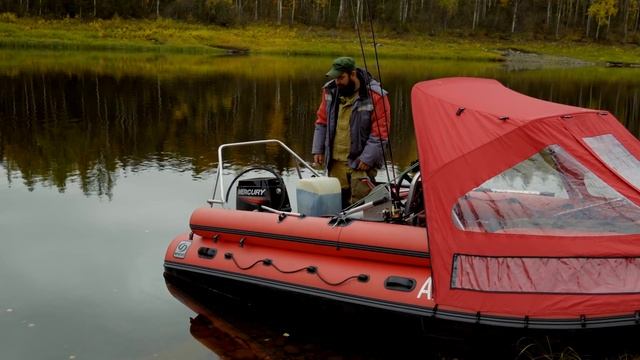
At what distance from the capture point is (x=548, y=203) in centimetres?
533

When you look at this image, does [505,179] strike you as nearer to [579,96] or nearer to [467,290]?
[467,290]

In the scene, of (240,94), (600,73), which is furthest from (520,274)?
(600,73)

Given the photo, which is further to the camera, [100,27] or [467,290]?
[100,27]

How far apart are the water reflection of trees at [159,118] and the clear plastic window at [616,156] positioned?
7.87 m

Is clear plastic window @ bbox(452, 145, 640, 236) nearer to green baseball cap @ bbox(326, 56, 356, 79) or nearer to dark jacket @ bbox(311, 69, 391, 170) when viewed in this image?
dark jacket @ bbox(311, 69, 391, 170)

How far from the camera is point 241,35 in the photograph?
51.4 m

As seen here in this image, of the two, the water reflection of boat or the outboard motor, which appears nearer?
the water reflection of boat

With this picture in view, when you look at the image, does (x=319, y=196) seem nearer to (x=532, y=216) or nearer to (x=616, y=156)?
(x=532, y=216)

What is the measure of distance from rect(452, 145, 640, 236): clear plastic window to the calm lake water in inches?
47.9

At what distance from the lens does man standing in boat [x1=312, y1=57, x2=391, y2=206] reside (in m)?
6.98

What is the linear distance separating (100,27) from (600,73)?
1297 inches

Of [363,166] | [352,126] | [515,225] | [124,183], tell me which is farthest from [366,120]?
[124,183]

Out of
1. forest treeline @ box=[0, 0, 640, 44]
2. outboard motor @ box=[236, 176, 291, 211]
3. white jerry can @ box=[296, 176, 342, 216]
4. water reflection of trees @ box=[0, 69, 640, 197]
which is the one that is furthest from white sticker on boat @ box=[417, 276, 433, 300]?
forest treeline @ box=[0, 0, 640, 44]

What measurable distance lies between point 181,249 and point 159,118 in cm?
1236
